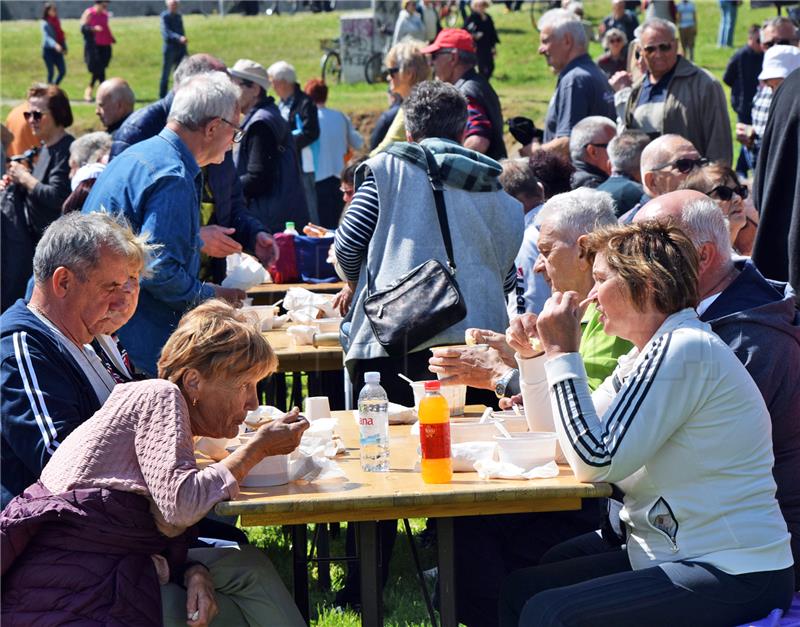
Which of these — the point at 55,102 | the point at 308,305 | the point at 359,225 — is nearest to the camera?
the point at 359,225

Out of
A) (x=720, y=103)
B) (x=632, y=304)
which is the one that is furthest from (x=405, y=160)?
(x=720, y=103)

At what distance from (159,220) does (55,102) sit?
12.6 ft

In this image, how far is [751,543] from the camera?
2746 mm

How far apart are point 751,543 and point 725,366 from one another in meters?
0.42

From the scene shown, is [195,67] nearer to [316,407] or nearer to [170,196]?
[170,196]

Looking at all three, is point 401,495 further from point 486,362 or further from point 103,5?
point 103,5

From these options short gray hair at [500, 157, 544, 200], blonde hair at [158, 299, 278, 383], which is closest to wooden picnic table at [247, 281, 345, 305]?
short gray hair at [500, 157, 544, 200]

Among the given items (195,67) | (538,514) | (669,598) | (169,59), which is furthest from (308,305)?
(169,59)

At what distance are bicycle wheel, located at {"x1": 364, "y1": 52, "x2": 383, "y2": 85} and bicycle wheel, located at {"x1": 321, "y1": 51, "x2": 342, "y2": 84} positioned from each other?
607 millimetres

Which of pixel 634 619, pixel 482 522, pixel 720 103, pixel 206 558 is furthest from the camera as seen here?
pixel 720 103

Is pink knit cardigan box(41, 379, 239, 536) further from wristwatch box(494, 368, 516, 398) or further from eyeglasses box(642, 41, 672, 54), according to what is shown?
eyeglasses box(642, 41, 672, 54)

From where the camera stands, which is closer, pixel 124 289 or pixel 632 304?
pixel 632 304

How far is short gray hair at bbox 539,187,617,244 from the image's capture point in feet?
13.0

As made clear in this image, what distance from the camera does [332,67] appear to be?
22531 mm
